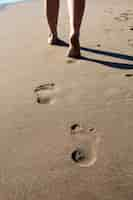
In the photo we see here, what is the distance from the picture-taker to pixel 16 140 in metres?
1.91

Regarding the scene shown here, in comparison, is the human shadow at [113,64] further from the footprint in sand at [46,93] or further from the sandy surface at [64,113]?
the footprint in sand at [46,93]

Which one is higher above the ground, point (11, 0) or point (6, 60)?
point (6, 60)

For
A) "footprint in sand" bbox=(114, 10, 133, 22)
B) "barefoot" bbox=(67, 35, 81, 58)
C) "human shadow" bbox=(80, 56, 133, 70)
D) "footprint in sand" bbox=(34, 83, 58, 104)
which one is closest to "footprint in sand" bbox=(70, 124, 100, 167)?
"footprint in sand" bbox=(34, 83, 58, 104)

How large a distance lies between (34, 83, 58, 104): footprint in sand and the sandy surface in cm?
2

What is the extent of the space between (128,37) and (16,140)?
160cm

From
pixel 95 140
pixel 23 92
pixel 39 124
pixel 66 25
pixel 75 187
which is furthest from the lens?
pixel 66 25

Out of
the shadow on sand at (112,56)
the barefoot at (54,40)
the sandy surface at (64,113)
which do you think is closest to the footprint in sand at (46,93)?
the sandy surface at (64,113)

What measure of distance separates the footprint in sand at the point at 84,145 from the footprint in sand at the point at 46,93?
1.12 ft

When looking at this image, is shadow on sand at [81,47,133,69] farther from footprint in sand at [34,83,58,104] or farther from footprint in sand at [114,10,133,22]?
footprint in sand at [114,10,133,22]

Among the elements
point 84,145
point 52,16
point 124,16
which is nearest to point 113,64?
point 52,16

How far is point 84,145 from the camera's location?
1814mm

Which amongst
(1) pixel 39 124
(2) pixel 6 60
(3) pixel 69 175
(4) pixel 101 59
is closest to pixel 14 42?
(2) pixel 6 60

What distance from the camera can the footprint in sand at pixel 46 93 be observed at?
226 centimetres

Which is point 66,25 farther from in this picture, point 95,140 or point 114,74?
point 95,140
